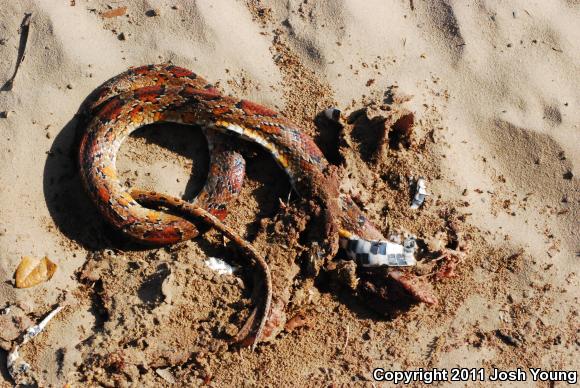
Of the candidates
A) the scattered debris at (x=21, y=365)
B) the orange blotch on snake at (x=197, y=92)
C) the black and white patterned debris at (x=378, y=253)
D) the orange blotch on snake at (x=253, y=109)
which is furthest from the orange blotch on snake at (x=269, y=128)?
the scattered debris at (x=21, y=365)

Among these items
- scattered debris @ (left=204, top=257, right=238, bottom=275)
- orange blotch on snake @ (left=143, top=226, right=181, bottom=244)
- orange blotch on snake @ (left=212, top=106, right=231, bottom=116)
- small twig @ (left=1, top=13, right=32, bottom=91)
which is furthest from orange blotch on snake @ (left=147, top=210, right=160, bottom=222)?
small twig @ (left=1, top=13, right=32, bottom=91)

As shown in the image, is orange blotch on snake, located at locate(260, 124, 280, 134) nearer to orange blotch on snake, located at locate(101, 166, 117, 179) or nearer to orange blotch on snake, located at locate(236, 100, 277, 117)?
orange blotch on snake, located at locate(236, 100, 277, 117)

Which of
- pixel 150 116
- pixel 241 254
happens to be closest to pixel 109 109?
pixel 150 116

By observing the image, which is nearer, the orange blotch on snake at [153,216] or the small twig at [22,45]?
the orange blotch on snake at [153,216]

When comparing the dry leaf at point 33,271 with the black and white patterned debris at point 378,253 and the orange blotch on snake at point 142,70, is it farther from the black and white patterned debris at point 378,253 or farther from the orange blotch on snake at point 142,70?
the black and white patterned debris at point 378,253

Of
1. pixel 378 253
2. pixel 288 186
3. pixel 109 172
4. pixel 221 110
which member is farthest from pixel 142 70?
pixel 378 253

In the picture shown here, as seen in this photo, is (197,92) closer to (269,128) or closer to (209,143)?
(209,143)
